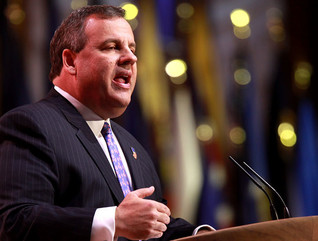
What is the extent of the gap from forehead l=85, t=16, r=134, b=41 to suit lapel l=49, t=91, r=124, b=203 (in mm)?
249

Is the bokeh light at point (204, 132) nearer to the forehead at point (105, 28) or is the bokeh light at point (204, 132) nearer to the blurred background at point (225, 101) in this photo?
the blurred background at point (225, 101)

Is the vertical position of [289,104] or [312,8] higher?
[312,8]

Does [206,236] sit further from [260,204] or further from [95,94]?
[260,204]

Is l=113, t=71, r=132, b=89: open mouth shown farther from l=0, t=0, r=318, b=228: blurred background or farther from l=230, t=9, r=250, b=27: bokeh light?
l=230, t=9, r=250, b=27: bokeh light

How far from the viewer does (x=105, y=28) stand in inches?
71.6

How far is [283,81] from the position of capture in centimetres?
395

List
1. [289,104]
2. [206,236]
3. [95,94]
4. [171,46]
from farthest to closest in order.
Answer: [289,104], [171,46], [95,94], [206,236]

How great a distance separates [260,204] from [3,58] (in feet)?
6.54

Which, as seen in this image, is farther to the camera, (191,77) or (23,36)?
(191,77)

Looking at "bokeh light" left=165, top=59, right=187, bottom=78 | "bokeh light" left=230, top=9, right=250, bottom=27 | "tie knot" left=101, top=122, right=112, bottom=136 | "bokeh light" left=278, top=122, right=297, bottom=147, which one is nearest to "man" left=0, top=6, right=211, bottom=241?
"tie knot" left=101, top=122, right=112, bottom=136

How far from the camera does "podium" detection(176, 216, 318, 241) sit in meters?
1.21

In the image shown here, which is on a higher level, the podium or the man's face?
the man's face

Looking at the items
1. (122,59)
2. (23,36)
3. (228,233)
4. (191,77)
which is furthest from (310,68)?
(228,233)

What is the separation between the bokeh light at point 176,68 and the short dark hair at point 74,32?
1.65 metres
